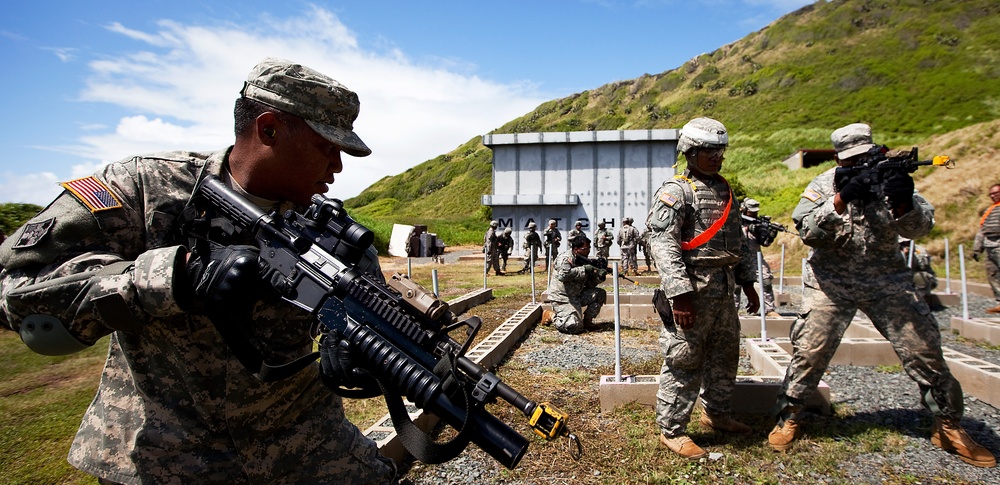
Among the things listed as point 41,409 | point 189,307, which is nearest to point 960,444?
point 189,307

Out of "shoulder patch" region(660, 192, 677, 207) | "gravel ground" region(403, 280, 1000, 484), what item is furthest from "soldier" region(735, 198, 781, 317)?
"shoulder patch" region(660, 192, 677, 207)

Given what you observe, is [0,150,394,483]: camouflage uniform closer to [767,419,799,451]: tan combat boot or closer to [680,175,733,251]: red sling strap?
[680,175,733,251]: red sling strap

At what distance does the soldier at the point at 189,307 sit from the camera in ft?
5.40

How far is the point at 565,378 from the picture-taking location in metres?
6.20

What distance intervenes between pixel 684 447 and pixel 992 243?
351 inches

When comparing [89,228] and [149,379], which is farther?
[149,379]

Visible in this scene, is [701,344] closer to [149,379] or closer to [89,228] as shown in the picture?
[149,379]

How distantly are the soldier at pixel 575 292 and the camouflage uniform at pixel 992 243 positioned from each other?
6.51 m

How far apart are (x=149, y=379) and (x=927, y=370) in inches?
178

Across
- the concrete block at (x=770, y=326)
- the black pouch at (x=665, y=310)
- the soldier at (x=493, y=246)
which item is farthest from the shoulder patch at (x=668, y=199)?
the soldier at (x=493, y=246)

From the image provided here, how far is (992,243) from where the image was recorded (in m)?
9.44

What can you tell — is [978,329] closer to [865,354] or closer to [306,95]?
[865,354]

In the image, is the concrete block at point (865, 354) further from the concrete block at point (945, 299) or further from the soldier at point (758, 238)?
the concrete block at point (945, 299)

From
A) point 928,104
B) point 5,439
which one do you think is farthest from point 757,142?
point 5,439
